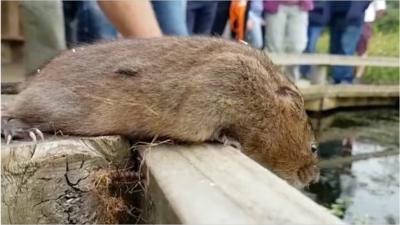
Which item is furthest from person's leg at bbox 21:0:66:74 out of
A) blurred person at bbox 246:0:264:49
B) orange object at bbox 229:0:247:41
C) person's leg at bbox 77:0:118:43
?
blurred person at bbox 246:0:264:49

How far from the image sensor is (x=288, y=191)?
1.15 metres

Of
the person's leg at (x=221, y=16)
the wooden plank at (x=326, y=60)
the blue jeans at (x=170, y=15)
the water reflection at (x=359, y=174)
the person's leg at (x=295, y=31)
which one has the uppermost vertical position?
the blue jeans at (x=170, y=15)

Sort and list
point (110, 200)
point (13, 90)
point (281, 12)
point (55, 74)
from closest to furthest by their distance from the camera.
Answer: point (110, 200)
point (55, 74)
point (13, 90)
point (281, 12)

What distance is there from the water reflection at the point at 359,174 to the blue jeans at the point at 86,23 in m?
1.89

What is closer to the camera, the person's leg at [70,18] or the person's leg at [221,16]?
the person's leg at [70,18]

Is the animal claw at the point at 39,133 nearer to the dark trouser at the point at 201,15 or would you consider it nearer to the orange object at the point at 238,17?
the dark trouser at the point at 201,15

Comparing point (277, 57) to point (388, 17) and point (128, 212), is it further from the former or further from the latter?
point (128, 212)

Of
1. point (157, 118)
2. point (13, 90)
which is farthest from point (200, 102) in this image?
point (13, 90)

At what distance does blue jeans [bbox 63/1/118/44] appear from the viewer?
3.67m

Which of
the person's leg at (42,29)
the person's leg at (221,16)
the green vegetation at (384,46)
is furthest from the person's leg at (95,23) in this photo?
the green vegetation at (384,46)

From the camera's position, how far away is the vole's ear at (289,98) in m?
1.85

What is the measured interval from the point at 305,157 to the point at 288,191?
32.6 inches

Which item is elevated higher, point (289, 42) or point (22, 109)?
point (22, 109)

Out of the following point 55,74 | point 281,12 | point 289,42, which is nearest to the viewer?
point 55,74
